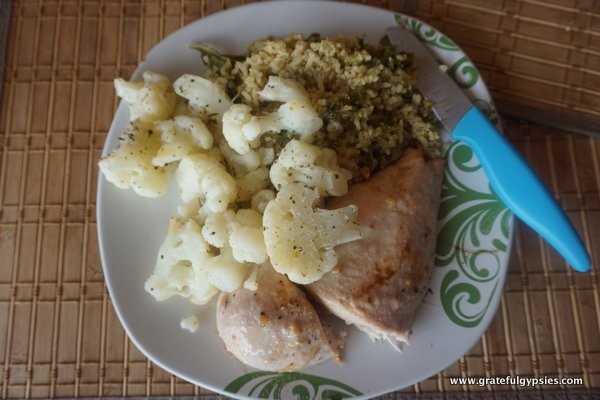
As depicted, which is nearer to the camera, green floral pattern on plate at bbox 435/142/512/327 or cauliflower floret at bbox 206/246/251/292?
cauliflower floret at bbox 206/246/251/292

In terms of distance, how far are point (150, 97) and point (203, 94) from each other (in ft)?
0.46

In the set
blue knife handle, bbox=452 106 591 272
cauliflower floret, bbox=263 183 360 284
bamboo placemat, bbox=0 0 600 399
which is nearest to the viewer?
cauliflower floret, bbox=263 183 360 284

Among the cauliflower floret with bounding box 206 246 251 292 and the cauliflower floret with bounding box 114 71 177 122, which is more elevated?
the cauliflower floret with bounding box 114 71 177 122

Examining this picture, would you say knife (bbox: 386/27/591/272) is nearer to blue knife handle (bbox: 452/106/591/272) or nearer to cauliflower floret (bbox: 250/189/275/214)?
blue knife handle (bbox: 452/106/591/272)

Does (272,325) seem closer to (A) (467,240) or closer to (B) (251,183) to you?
(B) (251,183)

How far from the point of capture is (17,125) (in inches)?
68.7

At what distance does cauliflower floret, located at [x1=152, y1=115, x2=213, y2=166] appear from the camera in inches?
53.9

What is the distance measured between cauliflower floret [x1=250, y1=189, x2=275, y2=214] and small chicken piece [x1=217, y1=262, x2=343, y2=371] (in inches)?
5.7

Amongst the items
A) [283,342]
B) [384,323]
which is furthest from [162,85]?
[384,323]

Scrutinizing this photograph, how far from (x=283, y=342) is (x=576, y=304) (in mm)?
897

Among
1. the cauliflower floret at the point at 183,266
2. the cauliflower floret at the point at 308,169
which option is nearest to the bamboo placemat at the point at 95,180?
the cauliflower floret at the point at 183,266

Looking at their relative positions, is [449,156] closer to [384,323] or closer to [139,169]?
[384,323]

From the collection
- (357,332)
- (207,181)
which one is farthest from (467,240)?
(207,181)

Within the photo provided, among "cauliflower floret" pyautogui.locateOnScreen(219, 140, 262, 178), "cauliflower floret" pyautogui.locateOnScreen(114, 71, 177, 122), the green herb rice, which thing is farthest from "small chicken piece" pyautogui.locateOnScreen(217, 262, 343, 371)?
"cauliflower floret" pyautogui.locateOnScreen(114, 71, 177, 122)
